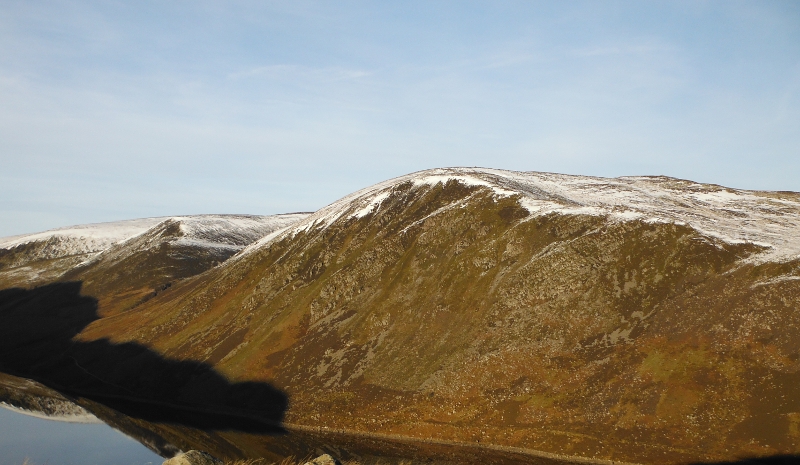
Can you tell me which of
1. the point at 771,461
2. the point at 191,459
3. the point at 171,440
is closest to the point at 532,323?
the point at 771,461

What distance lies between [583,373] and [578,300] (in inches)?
545

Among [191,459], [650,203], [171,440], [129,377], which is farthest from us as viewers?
[650,203]

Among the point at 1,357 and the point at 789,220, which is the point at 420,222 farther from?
the point at 1,357

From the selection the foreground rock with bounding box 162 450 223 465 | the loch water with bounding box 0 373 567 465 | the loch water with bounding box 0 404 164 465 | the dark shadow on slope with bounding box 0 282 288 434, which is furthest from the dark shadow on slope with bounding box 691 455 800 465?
the loch water with bounding box 0 404 164 465

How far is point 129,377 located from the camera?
110m

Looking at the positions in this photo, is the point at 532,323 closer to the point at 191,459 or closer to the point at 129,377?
the point at 191,459

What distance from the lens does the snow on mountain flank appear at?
307ft

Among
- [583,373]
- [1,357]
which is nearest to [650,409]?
[583,373]

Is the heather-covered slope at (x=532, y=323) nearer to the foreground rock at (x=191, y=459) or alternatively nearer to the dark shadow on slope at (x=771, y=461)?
the dark shadow on slope at (x=771, y=461)

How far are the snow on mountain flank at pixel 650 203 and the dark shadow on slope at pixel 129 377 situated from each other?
48929 millimetres

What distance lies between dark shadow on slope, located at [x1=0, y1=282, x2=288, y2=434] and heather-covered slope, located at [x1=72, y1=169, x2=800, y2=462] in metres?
3.22

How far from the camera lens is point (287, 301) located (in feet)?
378

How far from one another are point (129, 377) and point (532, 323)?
72.1m

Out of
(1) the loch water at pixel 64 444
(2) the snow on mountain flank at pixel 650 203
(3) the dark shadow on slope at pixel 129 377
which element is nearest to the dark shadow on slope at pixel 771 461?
(2) the snow on mountain flank at pixel 650 203
